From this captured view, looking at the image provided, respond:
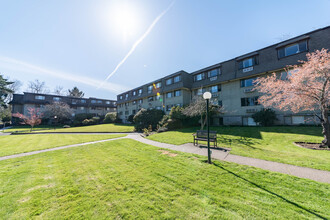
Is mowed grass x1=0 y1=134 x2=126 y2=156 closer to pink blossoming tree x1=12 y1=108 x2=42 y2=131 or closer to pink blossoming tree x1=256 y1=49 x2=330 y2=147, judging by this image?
pink blossoming tree x1=12 y1=108 x2=42 y2=131

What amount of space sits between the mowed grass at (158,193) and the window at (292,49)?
65.8ft

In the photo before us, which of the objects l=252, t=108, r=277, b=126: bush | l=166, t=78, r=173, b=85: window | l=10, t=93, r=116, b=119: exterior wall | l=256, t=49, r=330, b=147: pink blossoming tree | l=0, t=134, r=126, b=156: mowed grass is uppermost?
l=166, t=78, r=173, b=85: window

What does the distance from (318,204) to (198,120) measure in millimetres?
18524

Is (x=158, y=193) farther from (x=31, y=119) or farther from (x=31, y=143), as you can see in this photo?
(x=31, y=119)

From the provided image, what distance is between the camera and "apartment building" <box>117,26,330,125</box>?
1547 centimetres

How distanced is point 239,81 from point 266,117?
Result: 23.5ft

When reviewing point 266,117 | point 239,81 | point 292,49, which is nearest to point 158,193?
point 266,117

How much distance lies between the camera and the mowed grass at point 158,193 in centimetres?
269

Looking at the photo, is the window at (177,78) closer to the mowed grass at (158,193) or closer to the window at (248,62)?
the window at (248,62)

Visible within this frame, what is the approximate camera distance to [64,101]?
43219mm

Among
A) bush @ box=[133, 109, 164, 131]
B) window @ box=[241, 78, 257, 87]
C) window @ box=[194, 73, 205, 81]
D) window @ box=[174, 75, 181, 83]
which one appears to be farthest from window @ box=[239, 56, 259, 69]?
bush @ box=[133, 109, 164, 131]

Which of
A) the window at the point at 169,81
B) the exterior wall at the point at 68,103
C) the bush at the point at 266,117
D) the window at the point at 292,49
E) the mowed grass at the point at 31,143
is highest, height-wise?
the window at the point at 292,49

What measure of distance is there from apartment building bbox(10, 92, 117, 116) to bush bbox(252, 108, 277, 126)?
51.2m

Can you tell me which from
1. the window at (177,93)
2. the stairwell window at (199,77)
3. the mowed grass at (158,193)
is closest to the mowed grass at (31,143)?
the mowed grass at (158,193)
